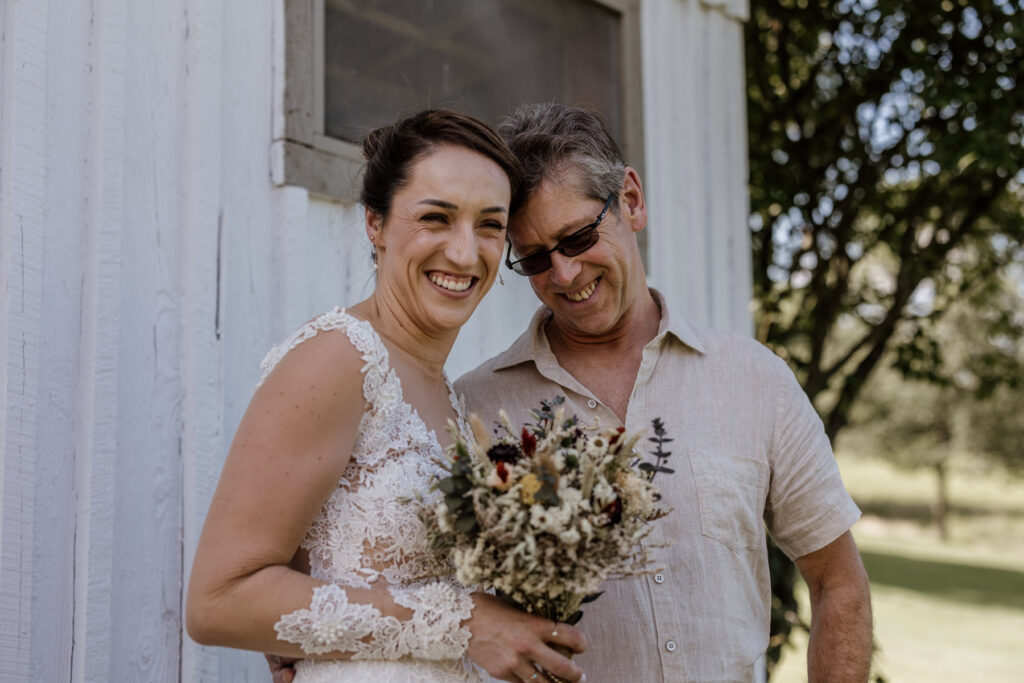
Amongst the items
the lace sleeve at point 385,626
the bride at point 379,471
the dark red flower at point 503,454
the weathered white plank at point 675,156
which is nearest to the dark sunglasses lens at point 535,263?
the bride at point 379,471

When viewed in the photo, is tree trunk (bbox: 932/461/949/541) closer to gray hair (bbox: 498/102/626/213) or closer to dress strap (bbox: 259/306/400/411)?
gray hair (bbox: 498/102/626/213)

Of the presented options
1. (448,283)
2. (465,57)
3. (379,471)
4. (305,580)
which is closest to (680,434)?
(448,283)

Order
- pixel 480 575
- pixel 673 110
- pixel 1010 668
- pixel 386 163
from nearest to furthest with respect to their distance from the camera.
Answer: pixel 480 575, pixel 386 163, pixel 673 110, pixel 1010 668

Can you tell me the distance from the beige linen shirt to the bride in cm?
51

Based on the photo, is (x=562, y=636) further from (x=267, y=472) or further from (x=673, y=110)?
(x=673, y=110)

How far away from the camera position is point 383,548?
202 centimetres

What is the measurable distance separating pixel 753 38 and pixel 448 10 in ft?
12.7

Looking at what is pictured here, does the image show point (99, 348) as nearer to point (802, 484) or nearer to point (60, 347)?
point (60, 347)

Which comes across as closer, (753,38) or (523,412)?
(523,412)

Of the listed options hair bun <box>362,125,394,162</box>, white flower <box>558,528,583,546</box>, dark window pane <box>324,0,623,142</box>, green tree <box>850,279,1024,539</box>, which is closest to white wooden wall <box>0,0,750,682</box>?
dark window pane <box>324,0,623,142</box>

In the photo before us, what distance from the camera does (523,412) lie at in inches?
110

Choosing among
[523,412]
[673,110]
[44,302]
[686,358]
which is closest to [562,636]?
[523,412]

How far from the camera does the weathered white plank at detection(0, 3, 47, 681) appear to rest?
7.39 ft

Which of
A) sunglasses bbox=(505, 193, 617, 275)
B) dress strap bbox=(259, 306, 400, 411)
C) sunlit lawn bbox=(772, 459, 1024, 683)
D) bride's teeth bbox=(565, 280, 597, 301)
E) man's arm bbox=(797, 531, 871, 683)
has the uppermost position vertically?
sunglasses bbox=(505, 193, 617, 275)
